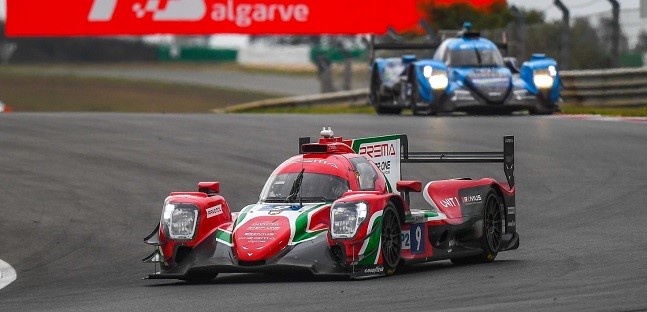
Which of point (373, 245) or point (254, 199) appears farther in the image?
point (254, 199)

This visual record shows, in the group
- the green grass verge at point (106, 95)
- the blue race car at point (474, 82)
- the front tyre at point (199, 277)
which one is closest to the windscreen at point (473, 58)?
the blue race car at point (474, 82)

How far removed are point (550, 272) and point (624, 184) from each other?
20.2 feet

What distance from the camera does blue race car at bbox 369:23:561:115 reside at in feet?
83.4

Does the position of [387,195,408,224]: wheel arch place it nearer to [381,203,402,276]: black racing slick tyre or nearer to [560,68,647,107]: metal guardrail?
[381,203,402,276]: black racing slick tyre

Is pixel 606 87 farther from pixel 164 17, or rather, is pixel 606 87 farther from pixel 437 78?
pixel 164 17

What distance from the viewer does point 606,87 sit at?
28.1 meters

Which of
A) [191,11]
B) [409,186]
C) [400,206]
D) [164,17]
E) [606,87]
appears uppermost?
[191,11]

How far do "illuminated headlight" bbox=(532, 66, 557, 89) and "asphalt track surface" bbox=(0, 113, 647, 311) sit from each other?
1269mm

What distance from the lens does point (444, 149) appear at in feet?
65.2

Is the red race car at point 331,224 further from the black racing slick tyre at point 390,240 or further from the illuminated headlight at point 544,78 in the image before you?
the illuminated headlight at point 544,78

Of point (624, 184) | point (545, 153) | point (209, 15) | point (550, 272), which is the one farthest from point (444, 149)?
point (209, 15)

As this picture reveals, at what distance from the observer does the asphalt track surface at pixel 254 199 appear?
10.0 m

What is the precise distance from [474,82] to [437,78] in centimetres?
62

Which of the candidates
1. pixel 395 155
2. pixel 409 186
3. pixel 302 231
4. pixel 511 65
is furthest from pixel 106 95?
pixel 302 231
